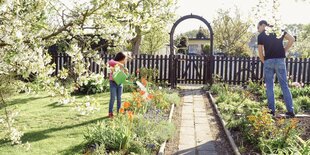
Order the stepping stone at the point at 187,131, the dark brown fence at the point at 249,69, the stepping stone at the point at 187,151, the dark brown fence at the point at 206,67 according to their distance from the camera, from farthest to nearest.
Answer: the dark brown fence at the point at 249,69, the dark brown fence at the point at 206,67, the stepping stone at the point at 187,131, the stepping stone at the point at 187,151

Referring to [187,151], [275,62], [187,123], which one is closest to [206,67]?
[275,62]

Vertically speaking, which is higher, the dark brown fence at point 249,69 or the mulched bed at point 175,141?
the dark brown fence at point 249,69

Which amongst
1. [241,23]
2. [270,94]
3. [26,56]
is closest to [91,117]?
[270,94]

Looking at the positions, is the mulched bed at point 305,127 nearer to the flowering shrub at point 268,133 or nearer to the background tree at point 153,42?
the flowering shrub at point 268,133

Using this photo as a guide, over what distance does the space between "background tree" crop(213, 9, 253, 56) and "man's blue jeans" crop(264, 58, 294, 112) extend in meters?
19.2

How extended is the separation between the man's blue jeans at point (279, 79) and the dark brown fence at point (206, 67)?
234 inches

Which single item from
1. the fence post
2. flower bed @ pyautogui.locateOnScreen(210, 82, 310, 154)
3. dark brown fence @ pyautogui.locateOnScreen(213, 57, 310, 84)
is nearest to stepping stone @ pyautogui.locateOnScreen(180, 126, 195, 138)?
flower bed @ pyautogui.locateOnScreen(210, 82, 310, 154)

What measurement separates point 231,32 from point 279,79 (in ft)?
67.7

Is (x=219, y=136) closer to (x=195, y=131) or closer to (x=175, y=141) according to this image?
(x=195, y=131)

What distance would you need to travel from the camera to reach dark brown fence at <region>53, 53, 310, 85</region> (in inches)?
508

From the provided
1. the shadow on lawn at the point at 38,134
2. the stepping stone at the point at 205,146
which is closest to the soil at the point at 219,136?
the stepping stone at the point at 205,146

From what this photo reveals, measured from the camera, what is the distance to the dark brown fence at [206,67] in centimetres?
1291

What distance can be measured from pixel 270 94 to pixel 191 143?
7.58ft

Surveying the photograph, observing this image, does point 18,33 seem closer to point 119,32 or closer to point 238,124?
point 119,32
